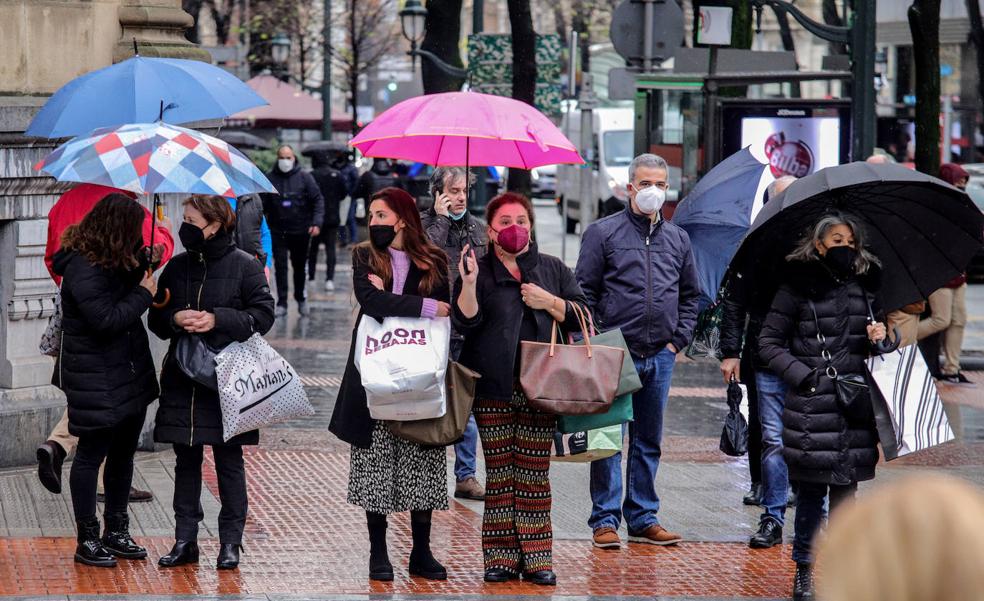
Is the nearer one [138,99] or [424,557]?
[424,557]

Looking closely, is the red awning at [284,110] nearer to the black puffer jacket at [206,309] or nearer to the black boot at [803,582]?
the black puffer jacket at [206,309]

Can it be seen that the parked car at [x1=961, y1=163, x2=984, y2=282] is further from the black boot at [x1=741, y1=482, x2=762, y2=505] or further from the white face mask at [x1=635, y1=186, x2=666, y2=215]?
the white face mask at [x1=635, y1=186, x2=666, y2=215]

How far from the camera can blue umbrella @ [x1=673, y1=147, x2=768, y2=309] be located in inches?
310

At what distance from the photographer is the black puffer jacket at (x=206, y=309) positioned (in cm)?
Result: 648

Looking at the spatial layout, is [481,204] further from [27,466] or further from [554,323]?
[554,323]

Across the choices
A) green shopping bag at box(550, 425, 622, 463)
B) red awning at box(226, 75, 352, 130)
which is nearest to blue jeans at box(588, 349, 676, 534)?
green shopping bag at box(550, 425, 622, 463)

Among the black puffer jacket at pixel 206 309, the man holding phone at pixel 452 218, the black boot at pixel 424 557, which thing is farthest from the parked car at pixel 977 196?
the black puffer jacket at pixel 206 309

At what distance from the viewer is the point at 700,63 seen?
1772 centimetres

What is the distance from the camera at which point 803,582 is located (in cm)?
641

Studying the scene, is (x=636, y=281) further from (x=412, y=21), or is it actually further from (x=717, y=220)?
(x=412, y=21)

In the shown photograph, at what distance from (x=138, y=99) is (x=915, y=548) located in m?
5.81

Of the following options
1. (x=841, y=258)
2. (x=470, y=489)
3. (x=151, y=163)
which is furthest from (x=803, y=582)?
(x=151, y=163)

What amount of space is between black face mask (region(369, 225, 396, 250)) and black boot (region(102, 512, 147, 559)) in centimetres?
171

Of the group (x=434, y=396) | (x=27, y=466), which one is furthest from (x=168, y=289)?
(x=27, y=466)
